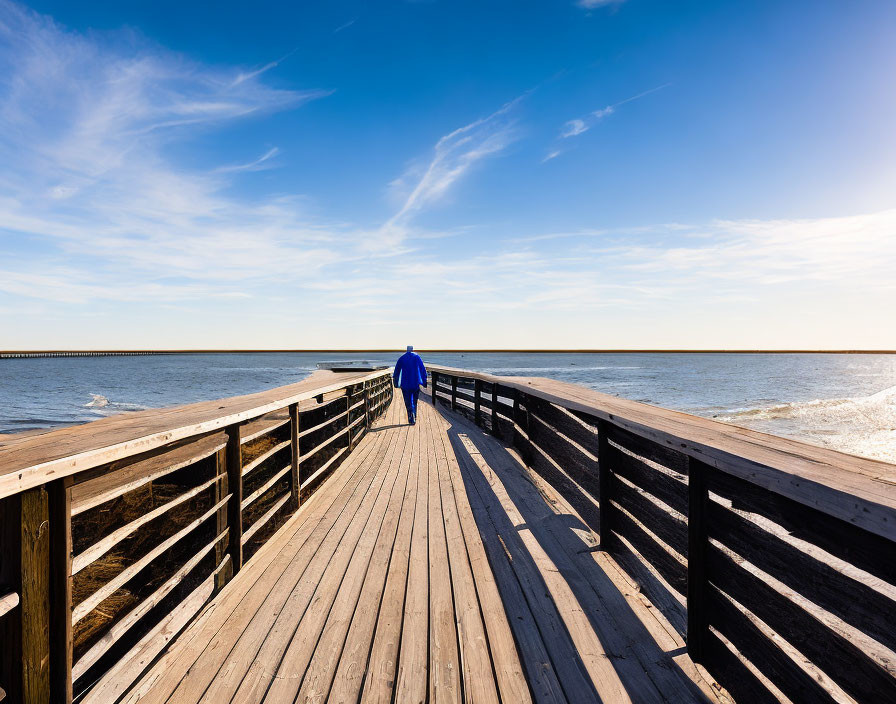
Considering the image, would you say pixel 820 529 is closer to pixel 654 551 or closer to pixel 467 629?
pixel 654 551

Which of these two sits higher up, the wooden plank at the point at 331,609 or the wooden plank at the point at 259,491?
the wooden plank at the point at 259,491

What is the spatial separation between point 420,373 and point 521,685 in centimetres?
799

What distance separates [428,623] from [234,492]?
155cm

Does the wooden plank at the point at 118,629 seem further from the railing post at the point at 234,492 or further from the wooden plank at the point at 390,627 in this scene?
the wooden plank at the point at 390,627

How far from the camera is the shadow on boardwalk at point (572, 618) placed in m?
2.11

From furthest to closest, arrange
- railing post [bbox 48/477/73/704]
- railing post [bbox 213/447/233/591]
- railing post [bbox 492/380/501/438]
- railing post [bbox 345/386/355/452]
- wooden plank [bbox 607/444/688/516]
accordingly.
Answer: railing post [bbox 492/380/501/438] < railing post [bbox 345/386/355/452] < railing post [bbox 213/447/233/591] < wooden plank [bbox 607/444/688/516] < railing post [bbox 48/477/73/704]

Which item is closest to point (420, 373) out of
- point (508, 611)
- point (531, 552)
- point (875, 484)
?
point (531, 552)

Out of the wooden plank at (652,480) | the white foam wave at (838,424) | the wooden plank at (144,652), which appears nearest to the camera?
the wooden plank at (144,652)

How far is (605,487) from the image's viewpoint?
3.51 m

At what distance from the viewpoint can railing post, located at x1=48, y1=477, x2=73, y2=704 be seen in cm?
176

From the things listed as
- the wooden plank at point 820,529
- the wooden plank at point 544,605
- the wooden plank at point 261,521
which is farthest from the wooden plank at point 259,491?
the wooden plank at point 820,529

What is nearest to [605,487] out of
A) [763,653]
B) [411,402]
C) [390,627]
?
[763,653]

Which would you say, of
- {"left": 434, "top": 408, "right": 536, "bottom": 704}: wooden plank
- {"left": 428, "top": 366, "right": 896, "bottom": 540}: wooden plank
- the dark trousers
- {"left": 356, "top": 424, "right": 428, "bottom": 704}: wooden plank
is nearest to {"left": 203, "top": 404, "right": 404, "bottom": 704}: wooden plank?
{"left": 356, "top": 424, "right": 428, "bottom": 704}: wooden plank

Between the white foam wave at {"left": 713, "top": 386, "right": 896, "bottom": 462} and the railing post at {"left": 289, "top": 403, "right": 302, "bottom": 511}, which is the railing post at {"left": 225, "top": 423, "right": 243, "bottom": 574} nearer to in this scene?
the railing post at {"left": 289, "top": 403, "right": 302, "bottom": 511}
